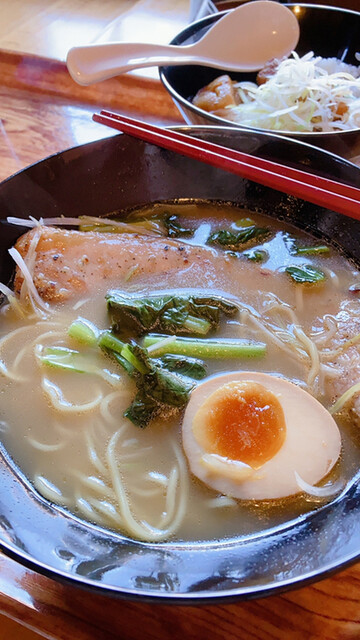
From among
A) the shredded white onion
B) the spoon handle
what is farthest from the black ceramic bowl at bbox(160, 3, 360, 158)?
the shredded white onion

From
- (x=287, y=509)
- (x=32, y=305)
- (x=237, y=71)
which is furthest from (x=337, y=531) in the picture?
(x=237, y=71)

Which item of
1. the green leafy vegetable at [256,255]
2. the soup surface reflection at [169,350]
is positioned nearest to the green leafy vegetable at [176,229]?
the soup surface reflection at [169,350]

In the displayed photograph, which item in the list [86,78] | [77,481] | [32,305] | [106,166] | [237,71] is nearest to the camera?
[77,481]

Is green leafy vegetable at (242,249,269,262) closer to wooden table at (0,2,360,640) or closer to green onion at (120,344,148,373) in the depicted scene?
green onion at (120,344,148,373)

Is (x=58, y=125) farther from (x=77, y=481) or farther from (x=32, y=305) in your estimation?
(x=77, y=481)

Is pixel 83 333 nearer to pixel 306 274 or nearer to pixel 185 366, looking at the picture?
pixel 185 366

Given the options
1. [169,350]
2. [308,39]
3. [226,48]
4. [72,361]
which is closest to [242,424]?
[169,350]
